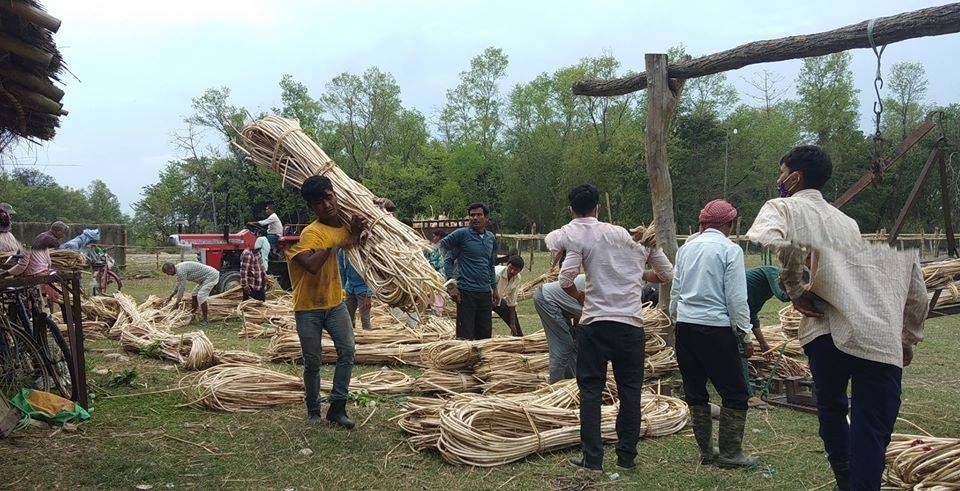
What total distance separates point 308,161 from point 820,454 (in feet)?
14.1

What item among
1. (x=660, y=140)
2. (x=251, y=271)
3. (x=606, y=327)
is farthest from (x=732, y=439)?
(x=251, y=271)

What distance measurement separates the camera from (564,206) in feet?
146

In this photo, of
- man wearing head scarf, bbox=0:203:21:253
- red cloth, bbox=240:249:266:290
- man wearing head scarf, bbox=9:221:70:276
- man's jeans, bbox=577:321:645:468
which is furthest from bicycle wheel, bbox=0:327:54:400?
red cloth, bbox=240:249:266:290

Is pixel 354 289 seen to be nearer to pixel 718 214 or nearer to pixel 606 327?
pixel 606 327

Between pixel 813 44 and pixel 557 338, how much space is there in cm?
293

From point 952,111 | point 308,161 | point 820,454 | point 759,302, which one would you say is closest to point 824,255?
point 820,454

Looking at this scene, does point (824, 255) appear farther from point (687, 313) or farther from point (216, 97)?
point (216, 97)

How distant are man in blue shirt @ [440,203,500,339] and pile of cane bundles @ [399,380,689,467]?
2.05 metres

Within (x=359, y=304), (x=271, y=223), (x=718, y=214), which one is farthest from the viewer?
(x=271, y=223)

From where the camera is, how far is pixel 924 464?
3.56 meters

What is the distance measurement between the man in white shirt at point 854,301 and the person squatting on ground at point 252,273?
10064mm

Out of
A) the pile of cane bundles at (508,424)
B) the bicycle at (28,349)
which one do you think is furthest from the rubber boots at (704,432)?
the bicycle at (28,349)

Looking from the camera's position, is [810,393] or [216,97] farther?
[216,97]

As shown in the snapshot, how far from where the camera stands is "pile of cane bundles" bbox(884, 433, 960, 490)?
3.45 meters
